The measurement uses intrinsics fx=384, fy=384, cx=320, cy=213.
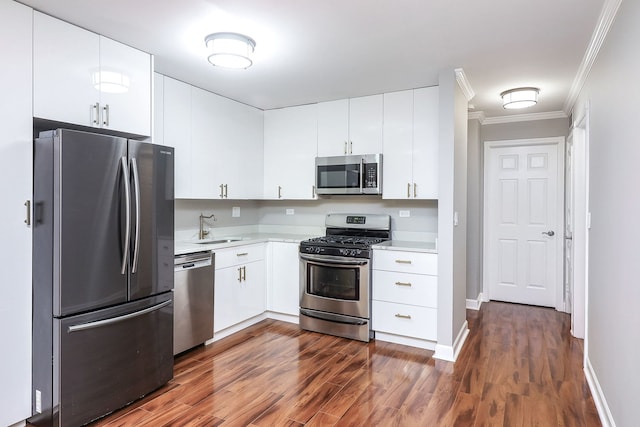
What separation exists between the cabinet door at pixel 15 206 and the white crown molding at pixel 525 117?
4694 millimetres

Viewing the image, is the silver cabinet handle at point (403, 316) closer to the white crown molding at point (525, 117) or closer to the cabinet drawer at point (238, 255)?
the cabinet drawer at point (238, 255)

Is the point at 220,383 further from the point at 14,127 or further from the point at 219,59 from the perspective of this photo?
the point at 219,59

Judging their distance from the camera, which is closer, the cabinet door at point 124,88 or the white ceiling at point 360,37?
the white ceiling at point 360,37

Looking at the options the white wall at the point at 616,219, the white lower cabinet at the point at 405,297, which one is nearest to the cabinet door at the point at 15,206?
the white lower cabinet at the point at 405,297

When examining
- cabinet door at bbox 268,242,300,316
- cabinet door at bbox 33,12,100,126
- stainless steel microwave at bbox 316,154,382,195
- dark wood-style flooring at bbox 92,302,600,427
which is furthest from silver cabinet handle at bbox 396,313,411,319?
cabinet door at bbox 33,12,100,126

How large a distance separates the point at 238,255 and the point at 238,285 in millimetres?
295

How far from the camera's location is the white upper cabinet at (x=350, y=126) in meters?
3.89

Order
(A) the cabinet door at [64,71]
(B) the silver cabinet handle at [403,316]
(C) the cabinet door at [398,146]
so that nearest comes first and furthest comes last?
1. (A) the cabinet door at [64,71]
2. (B) the silver cabinet handle at [403,316]
3. (C) the cabinet door at [398,146]

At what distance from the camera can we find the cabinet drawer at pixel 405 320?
11.0ft

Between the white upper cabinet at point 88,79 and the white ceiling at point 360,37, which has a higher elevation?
the white ceiling at point 360,37

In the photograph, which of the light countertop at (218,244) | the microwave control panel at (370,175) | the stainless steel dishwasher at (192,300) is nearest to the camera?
the stainless steel dishwasher at (192,300)

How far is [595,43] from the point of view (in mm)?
2529

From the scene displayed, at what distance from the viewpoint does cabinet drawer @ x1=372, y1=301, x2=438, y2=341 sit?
11.0ft

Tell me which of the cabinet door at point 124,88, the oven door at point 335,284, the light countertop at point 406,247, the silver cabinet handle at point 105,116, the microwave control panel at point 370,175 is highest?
the cabinet door at point 124,88
